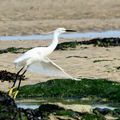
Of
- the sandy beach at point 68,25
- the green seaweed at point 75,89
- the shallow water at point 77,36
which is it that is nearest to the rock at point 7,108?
the green seaweed at point 75,89

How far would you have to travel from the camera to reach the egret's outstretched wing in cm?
1090

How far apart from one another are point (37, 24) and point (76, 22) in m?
1.82

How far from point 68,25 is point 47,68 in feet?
53.1

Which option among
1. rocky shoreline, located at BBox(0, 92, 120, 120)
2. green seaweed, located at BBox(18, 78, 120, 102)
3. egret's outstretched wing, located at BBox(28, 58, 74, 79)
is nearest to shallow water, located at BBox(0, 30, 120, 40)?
green seaweed, located at BBox(18, 78, 120, 102)

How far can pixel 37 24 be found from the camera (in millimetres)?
27500

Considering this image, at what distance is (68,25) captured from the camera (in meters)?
27.2

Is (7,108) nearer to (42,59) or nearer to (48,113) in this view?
(48,113)

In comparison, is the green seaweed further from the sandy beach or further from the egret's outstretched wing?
the egret's outstretched wing

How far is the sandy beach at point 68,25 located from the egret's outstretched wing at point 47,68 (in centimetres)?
215

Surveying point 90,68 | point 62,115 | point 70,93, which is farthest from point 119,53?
point 62,115

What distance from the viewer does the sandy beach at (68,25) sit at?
15094 mm

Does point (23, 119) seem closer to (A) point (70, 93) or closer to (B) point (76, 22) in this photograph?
(A) point (70, 93)

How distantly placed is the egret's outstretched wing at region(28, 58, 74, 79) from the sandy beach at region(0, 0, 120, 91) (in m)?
2.15

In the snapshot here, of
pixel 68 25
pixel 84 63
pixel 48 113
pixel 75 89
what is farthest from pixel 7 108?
pixel 68 25
